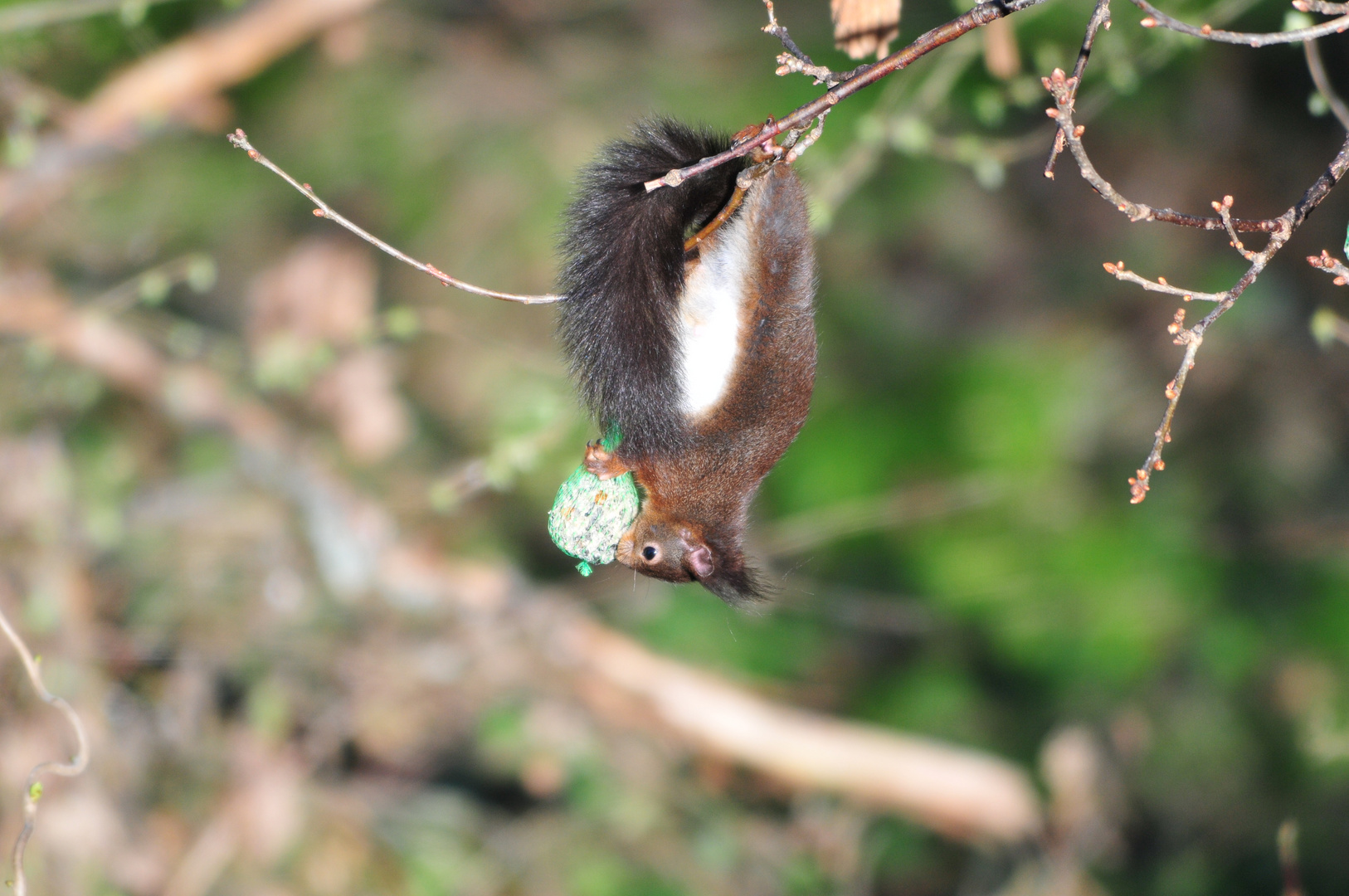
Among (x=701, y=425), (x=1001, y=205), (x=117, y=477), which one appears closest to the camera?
(x=701, y=425)

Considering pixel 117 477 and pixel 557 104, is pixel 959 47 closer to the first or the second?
pixel 557 104

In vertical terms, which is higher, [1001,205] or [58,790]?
[1001,205]

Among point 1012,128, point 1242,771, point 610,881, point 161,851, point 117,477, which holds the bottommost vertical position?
point 161,851

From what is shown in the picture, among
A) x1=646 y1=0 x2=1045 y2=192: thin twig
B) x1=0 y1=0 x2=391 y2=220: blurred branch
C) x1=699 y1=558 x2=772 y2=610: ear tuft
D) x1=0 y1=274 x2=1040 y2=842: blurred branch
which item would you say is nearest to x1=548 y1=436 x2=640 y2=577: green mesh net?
x1=699 y1=558 x2=772 y2=610: ear tuft

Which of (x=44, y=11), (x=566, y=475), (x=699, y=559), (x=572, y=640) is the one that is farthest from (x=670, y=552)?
(x=44, y=11)

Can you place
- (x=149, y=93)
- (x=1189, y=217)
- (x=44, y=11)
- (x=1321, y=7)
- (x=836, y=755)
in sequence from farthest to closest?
(x=836, y=755)
(x=149, y=93)
(x=44, y=11)
(x=1189, y=217)
(x=1321, y=7)

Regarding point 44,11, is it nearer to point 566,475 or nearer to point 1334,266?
point 566,475

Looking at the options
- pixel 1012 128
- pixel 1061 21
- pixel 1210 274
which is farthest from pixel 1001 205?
pixel 1061 21

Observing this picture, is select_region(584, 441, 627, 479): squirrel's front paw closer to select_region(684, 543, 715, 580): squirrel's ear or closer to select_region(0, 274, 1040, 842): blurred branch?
select_region(684, 543, 715, 580): squirrel's ear
